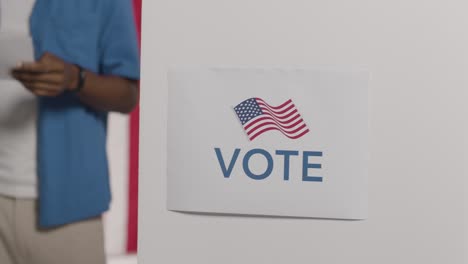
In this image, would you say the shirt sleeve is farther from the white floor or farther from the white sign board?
the white floor

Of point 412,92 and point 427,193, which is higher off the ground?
point 412,92

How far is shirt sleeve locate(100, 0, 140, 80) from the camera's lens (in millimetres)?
1155

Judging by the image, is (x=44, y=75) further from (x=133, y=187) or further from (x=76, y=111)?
(x=133, y=187)

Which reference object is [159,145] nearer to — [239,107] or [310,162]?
[239,107]

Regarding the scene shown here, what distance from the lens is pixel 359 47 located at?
33.3 inches

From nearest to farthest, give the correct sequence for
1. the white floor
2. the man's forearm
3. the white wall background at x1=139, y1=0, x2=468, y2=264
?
the white wall background at x1=139, y1=0, x2=468, y2=264, the man's forearm, the white floor

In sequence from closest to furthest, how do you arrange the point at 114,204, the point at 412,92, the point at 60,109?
the point at 412,92 < the point at 60,109 < the point at 114,204

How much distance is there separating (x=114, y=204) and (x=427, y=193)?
30.0 inches

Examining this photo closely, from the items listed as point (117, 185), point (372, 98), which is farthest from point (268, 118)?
point (117, 185)

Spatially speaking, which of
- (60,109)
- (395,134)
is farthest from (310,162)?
(60,109)

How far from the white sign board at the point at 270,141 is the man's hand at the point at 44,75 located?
0.29 metres

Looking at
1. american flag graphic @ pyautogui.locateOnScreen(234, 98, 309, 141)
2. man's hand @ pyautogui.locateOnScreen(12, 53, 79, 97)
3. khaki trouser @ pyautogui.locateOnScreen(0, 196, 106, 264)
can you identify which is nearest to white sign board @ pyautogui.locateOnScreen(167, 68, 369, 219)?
american flag graphic @ pyautogui.locateOnScreen(234, 98, 309, 141)

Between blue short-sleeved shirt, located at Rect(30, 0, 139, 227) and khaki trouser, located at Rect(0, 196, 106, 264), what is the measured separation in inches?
1.2

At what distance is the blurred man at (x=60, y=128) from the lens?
3.66 feet
